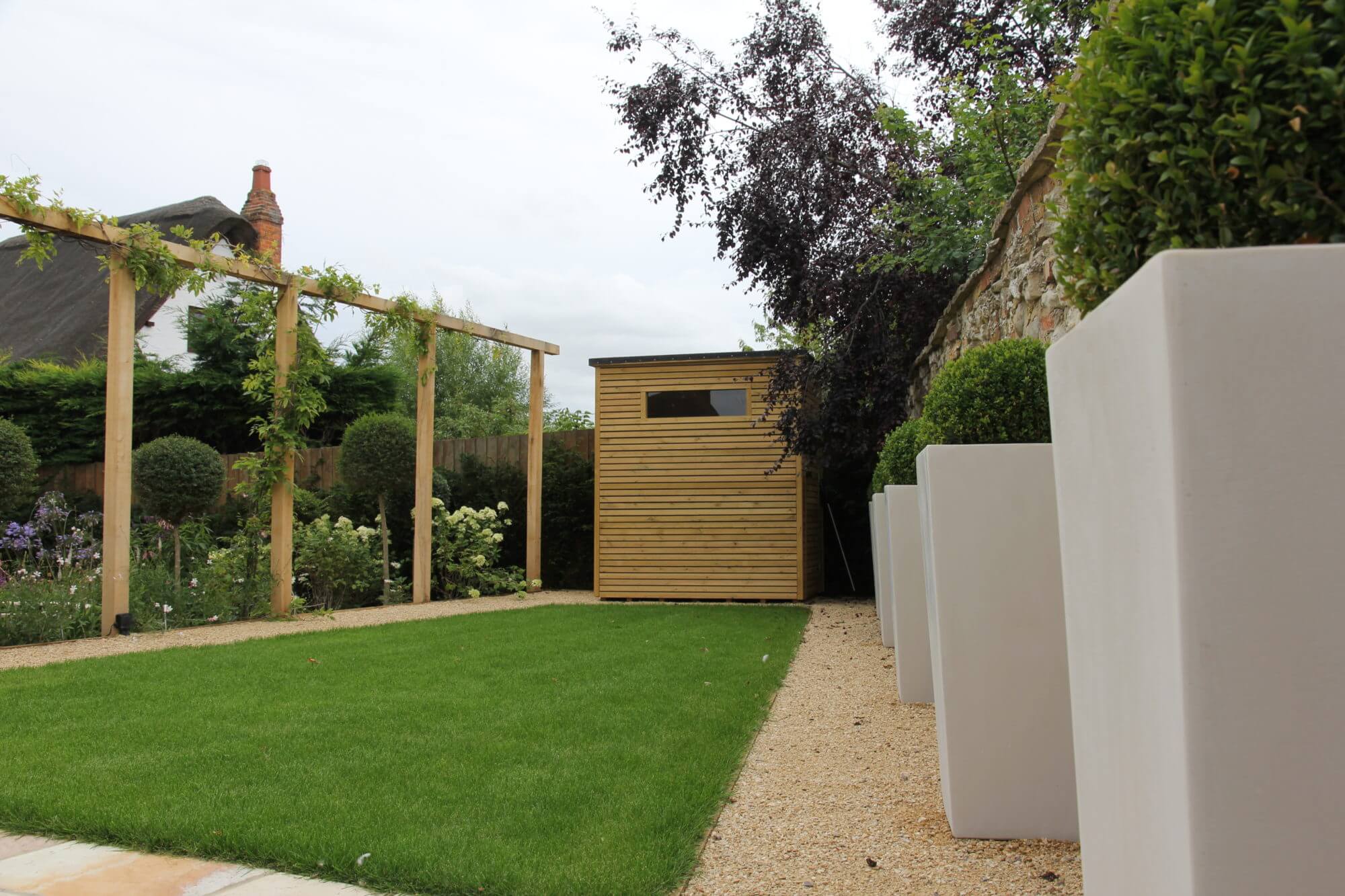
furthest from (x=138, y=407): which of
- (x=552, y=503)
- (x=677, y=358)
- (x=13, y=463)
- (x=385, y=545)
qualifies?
(x=677, y=358)

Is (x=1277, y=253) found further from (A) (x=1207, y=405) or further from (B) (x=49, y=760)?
(B) (x=49, y=760)

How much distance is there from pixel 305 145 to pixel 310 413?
23.1 feet

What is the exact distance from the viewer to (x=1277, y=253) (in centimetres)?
100

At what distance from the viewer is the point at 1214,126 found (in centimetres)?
118

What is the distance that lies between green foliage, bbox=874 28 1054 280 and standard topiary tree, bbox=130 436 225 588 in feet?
21.2

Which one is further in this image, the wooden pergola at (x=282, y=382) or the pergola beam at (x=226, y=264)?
the wooden pergola at (x=282, y=382)

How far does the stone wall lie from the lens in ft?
12.2

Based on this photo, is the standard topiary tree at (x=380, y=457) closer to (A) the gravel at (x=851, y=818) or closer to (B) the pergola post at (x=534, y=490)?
(B) the pergola post at (x=534, y=490)

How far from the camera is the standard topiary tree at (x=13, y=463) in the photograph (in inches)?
332

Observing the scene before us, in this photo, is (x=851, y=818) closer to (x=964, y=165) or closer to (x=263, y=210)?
(x=964, y=165)

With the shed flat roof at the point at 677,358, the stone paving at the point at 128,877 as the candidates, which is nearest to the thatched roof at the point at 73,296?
the shed flat roof at the point at 677,358

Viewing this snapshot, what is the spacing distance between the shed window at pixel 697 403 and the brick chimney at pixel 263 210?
9997mm

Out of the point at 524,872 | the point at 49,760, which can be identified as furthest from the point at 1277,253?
the point at 49,760

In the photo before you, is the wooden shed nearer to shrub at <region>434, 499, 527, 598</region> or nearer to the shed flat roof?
the shed flat roof
